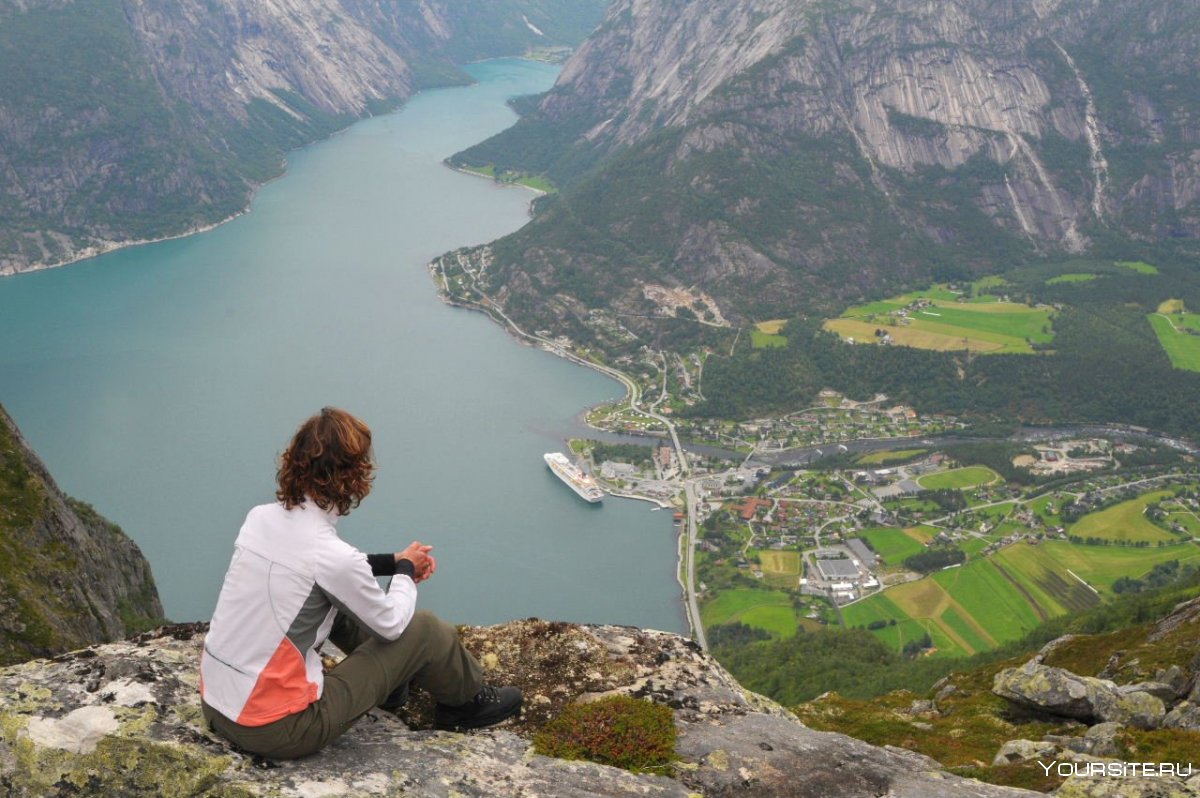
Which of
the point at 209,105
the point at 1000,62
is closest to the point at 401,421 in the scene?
the point at 1000,62

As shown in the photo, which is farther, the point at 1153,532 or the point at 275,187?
the point at 275,187

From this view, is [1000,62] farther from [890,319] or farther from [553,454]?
[553,454]

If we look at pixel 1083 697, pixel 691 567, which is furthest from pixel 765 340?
pixel 1083 697

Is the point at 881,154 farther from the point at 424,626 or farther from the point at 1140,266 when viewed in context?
the point at 424,626

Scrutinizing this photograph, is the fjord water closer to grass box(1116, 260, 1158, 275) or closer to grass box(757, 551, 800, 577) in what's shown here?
grass box(757, 551, 800, 577)

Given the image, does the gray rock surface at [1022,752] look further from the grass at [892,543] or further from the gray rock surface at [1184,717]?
the grass at [892,543]

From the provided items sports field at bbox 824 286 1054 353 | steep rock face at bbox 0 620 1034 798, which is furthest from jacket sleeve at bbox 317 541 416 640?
sports field at bbox 824 286 1054 353

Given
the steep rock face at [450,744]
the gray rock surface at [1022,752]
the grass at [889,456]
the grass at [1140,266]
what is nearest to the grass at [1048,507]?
the grass at [889,456]
